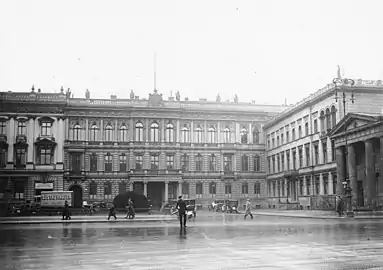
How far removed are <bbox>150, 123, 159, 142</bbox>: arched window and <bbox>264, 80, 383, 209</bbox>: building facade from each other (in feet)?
57.6

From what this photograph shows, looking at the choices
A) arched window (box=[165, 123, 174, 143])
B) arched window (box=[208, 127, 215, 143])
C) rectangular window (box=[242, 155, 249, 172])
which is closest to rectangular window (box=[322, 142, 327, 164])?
rectangular window (box=[242, 155, 249, 172])

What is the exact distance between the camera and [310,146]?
61969mm

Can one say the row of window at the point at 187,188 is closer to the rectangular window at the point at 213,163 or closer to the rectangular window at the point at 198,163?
the rectangular window at the point at 198,163

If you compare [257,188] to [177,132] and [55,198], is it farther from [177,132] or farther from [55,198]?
[55,198]

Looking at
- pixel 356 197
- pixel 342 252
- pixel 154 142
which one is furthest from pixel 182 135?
pixel 342 252

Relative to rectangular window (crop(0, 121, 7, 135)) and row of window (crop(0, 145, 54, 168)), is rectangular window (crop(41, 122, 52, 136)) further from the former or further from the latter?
rectangular window (crop(0, 121, 7, 135))

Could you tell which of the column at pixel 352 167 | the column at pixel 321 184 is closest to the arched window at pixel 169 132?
the column at pixel 321 184

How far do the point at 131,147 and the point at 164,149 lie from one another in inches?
200

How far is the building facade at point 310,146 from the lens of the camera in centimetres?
5406

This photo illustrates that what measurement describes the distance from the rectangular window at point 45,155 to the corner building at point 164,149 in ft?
7.68

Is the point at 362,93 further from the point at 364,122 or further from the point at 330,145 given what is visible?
the point at 364,122

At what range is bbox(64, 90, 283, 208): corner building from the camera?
245 ft

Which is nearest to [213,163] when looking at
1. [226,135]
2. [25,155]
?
[226,135]

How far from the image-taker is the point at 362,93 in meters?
54.2
